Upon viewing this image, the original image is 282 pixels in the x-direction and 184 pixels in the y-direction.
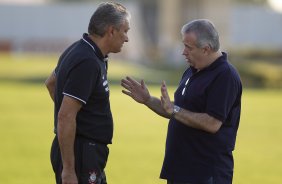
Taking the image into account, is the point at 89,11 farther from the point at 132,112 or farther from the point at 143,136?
the point at 143,136

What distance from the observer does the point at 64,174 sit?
6.05 m

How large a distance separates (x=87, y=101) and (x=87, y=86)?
7.9 inches

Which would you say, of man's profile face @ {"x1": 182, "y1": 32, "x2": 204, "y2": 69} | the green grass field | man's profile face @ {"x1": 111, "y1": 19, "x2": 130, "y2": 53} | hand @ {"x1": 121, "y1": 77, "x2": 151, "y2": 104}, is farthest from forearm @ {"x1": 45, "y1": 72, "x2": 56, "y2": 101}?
the green grass field

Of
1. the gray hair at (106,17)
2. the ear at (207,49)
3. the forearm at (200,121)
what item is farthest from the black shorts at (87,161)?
the ear at (207,49)

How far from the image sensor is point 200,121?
20.4 feet

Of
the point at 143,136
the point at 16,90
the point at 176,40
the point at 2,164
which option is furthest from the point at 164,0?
the point at 2,164

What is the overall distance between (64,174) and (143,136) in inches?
452

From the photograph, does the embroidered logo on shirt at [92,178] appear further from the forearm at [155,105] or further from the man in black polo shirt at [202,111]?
the forearm at [155,105]

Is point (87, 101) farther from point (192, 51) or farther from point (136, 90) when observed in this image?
point (192, 51)

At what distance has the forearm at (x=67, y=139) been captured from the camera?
19.6ft

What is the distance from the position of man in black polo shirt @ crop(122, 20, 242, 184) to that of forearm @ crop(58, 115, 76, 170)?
0.75m

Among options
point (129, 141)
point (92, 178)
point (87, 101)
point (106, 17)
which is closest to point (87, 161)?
point (92, 178)

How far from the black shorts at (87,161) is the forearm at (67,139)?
167 millimetres

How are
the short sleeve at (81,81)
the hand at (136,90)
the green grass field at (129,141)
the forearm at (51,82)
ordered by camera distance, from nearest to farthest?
the short sleeve at (81,81)
the hand at (136,90)
the forearm at (51,82)
the green grass field at (129,141)
